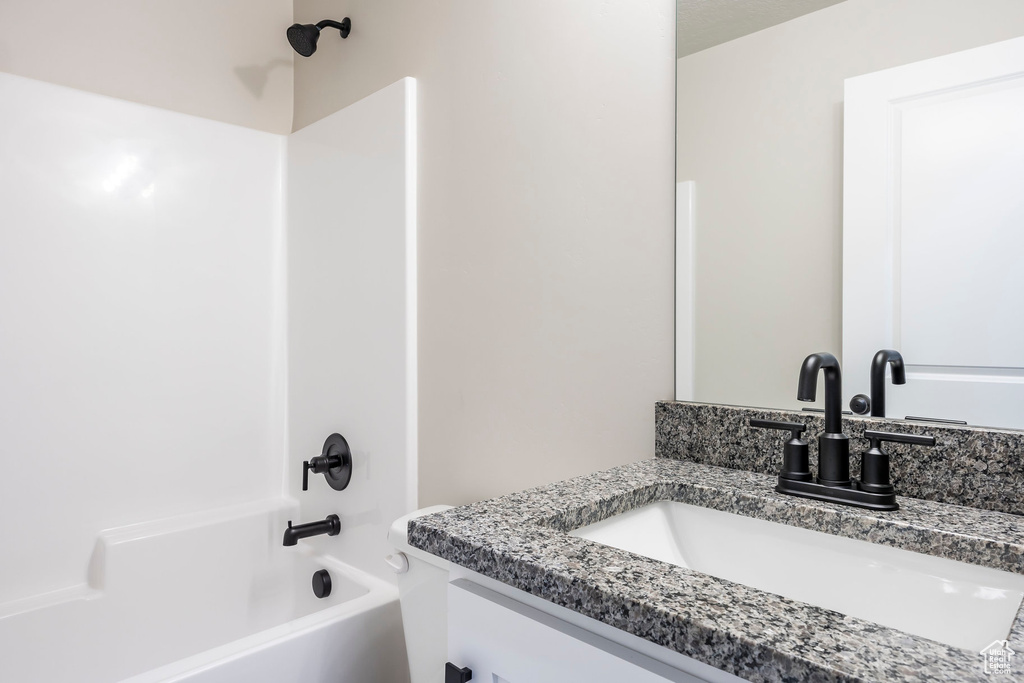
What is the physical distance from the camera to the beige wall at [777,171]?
0.86m

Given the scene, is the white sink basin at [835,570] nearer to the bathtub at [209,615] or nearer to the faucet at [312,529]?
the bathtub at [209,615]

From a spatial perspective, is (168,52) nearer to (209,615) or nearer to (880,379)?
(209,615)

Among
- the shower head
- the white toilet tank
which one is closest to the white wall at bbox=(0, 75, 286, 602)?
the shower head

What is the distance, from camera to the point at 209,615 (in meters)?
1.67

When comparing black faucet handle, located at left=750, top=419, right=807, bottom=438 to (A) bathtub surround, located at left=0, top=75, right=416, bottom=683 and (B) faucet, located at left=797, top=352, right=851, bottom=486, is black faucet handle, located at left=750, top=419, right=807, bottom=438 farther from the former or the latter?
(A) bathtub surround, located at left=0, top=75, right=416, bottom=683

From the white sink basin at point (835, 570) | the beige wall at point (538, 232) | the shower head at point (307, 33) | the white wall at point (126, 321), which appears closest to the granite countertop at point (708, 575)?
the white sink basin at point (835, 570)

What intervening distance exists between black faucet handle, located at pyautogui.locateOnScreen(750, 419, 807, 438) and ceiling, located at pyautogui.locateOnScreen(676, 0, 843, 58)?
0.61 metres

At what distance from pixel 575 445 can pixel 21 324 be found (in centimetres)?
142

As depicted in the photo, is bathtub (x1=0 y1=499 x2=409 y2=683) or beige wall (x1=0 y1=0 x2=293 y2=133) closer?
bathtub (x1=0 y1=499 x2=409 y2=683)

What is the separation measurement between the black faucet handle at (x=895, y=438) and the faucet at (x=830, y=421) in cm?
3

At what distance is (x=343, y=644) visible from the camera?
1282 millimetres

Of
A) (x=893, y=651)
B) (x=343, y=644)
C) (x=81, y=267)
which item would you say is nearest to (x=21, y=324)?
(x=81, y=267)

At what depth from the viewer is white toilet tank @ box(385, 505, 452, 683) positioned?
2.51 ft

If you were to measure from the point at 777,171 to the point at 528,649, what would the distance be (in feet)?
2.51
